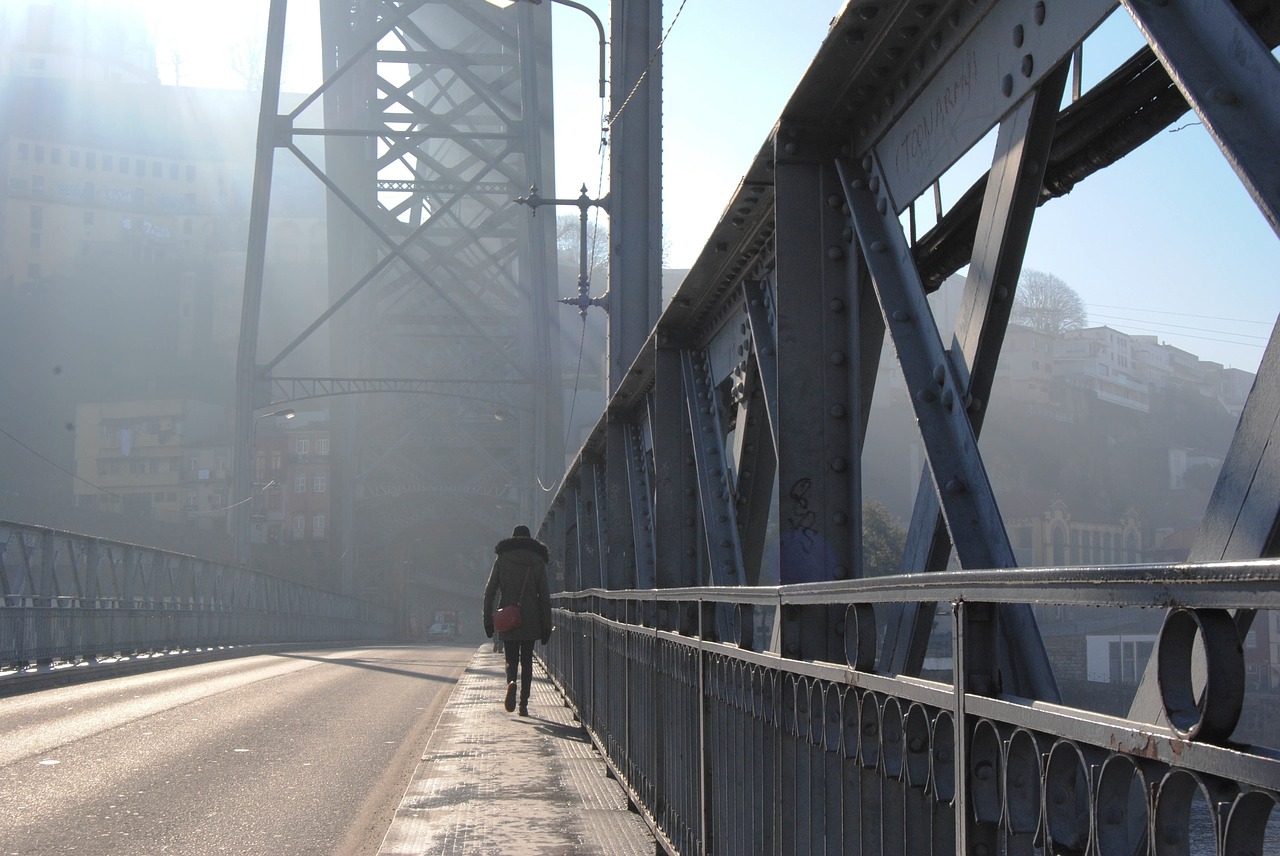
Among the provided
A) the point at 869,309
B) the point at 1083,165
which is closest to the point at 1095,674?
the point at 869,309

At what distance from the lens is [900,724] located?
2.35m

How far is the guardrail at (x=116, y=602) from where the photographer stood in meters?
15.2

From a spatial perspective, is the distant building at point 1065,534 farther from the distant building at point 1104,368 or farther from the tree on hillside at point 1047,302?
the tree on hillside at point 1047,302

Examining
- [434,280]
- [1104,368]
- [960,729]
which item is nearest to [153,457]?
[434,280]

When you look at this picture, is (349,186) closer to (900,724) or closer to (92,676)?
(92,676)

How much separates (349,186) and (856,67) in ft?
168

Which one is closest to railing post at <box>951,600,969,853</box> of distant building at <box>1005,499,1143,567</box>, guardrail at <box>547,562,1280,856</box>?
guardrail at <box>547,562,1280,856</box>

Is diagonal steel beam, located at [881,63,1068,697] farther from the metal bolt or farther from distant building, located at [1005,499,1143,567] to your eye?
distant building, located at [1005,499,1143,567]

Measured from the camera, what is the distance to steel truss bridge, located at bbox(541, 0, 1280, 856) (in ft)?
5.05

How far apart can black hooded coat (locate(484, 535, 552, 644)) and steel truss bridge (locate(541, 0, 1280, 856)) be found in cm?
590

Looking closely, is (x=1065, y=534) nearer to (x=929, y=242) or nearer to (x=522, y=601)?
(x=522, y=601)

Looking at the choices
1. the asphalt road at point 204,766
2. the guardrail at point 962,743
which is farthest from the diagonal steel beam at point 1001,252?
the asphalt road at point 204,766

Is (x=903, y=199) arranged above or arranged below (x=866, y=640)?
above

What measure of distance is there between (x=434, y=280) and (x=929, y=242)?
47141mm
